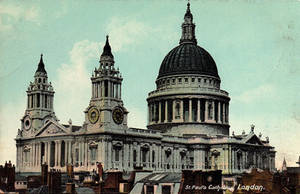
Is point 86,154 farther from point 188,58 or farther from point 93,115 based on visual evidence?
point 188,58

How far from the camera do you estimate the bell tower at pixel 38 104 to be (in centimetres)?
12100

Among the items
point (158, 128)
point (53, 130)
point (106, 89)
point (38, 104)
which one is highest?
point (106, 89)

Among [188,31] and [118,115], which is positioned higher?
[188,31]

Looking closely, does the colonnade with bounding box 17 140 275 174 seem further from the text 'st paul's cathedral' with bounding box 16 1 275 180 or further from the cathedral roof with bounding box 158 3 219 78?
the cathedral roof with bounding box 158 3 219 78

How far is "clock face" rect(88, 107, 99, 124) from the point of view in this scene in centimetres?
10981

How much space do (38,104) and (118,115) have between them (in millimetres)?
19262

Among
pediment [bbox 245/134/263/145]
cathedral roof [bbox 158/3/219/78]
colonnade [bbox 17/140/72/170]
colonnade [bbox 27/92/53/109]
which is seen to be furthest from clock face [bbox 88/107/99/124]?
pediment [bbox 245/134/263/145]

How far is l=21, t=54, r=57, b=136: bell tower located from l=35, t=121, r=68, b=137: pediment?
6.73 ft

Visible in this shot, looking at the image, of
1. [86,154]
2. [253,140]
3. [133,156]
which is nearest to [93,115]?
[86,154]

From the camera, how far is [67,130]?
375 feet

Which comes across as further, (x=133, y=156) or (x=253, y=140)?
(x=253, y=140)

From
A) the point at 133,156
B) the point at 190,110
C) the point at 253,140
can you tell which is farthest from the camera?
the point at 190,110

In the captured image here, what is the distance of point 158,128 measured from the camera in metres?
138

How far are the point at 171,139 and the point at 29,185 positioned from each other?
174 ft
